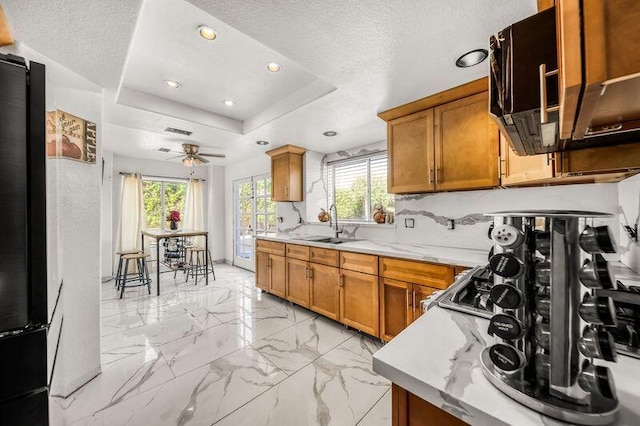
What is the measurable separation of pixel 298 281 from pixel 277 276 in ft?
1.56

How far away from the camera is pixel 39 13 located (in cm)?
122

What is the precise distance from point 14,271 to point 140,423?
135cm

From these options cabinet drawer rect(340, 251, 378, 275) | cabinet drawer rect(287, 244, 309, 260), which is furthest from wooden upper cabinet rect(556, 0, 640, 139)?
cabinet drawer rect(287, 244, 309, 260)

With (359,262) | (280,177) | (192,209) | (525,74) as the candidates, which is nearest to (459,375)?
(525,74)

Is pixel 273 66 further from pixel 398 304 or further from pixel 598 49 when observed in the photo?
pixel 398 304

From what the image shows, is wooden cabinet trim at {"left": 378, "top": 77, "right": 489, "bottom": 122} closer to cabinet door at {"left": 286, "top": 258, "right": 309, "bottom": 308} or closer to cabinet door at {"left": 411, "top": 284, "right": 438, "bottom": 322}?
cabinet door at {"left": 411, "top": 284, "right": 438, "bottom": 322}

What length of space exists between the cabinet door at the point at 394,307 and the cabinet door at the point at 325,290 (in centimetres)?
55

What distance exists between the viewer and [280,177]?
4.04 metres

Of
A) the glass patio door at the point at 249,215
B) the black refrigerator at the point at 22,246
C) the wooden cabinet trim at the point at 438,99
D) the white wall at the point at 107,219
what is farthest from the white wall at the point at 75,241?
the white wall at the point at 107,219

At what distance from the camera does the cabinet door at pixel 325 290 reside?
280 centimetres

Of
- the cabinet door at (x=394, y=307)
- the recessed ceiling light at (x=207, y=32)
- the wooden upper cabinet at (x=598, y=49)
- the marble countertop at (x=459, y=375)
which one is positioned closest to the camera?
the wooden upper cabinet at (x=598, y=49)

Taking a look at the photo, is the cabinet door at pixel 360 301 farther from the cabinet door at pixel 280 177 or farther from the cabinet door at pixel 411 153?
the cabinet door at pixel 280 177

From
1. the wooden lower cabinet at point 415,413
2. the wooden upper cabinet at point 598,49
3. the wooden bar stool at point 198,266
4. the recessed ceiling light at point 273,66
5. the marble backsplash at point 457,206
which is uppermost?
the recessed ceiling light at point 273,66

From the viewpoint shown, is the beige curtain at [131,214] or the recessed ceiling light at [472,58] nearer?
the recessed ceiling light at [472,58]
